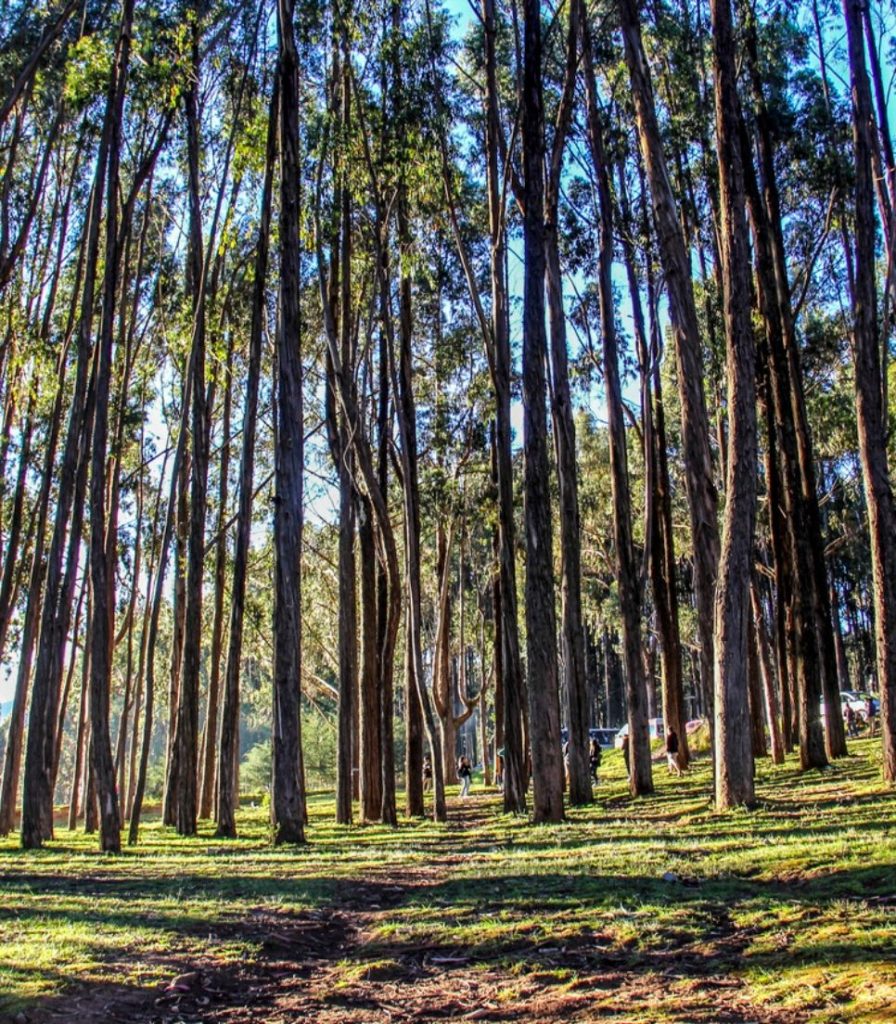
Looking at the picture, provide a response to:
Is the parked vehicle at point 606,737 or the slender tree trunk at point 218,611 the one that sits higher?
the slender tree trunk at point 218,611

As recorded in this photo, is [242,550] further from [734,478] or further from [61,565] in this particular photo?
[734,478]

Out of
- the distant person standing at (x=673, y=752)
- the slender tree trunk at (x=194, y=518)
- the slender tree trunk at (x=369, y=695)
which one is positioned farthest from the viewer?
the distant person standing at (x=673, y=752)

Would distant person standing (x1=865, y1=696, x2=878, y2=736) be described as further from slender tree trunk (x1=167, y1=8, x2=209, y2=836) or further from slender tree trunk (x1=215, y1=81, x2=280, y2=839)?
slender tree trunk (x1=167, y1=8, x2=209, y2=836)

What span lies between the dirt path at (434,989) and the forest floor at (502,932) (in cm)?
2

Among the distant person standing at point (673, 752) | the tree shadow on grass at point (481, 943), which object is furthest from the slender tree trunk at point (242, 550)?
the distant person standing at point (673, 752)

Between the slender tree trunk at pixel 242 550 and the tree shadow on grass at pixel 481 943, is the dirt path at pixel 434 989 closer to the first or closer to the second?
the tree shadow on grass at pixel 481 943

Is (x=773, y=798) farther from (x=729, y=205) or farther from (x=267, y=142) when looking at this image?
(x=267, y=142)

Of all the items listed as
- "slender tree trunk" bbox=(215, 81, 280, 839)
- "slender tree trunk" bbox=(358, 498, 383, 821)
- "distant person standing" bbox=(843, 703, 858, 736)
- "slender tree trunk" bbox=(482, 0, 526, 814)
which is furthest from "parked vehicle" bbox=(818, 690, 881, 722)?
"slender tree trunk" bbox=(215, 81, 280, 839)

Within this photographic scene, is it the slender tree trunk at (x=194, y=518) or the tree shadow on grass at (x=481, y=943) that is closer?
the tree shadow on grass at (x=481, y=943)

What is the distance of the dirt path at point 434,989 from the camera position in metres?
4.49

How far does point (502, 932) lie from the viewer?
6.18m

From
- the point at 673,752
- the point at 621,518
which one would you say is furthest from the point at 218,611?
the point at 673,752

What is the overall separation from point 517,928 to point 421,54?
17010 mm

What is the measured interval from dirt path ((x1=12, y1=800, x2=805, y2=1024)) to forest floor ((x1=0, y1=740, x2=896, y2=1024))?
0.7 inches
